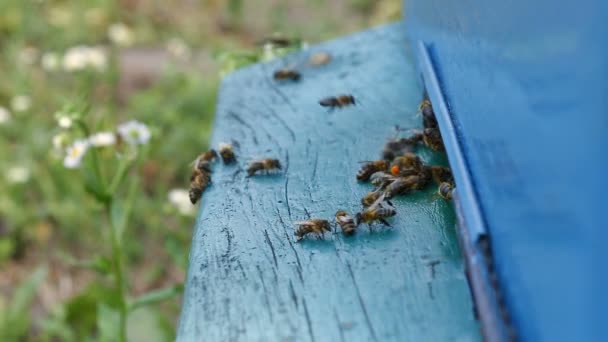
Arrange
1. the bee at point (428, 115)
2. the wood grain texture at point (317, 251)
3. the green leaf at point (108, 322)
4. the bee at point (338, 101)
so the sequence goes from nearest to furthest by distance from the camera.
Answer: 1. the wood grain texture at point (317, 251)
2. the bee at point (428, 115)
3. the bee at point (338, 101)
4. the green leaf at point (108, 322)

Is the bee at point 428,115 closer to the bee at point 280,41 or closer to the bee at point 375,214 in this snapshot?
the bee at point 375,214

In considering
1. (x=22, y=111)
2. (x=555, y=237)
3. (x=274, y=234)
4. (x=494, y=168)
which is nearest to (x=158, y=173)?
(x=22, y=111)

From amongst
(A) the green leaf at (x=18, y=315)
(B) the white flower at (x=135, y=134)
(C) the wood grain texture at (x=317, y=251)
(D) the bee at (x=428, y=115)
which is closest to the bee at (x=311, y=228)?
(C) the wood grain texture at (x=317, y=251)

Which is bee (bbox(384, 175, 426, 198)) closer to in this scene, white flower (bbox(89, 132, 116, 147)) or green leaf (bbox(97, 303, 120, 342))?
white flower (bbox(89, 132, 116, 147))

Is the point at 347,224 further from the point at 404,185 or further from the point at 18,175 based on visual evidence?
the point at 18,175

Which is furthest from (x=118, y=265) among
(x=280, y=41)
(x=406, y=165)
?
(x=406, y=165)

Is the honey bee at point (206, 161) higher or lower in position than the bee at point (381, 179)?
higher

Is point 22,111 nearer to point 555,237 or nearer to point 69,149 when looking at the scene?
point 69,149
